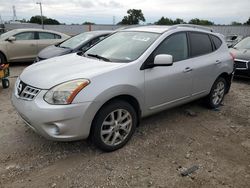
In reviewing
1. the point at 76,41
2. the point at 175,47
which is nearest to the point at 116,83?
the point at 175,47

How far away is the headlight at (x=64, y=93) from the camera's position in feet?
9.65

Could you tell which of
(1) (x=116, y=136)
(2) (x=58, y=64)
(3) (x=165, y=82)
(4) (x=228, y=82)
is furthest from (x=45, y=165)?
(4) (x=228, y=82)

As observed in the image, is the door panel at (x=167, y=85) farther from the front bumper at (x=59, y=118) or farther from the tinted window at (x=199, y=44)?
the front bumper at (x=59, y=118)

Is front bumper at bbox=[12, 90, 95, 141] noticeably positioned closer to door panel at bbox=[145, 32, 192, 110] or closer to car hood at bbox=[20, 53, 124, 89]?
car hood at bbox=[20, 53, 124, 89]

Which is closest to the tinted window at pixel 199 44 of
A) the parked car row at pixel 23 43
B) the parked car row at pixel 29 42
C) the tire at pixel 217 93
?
the tire at pixel 217 93

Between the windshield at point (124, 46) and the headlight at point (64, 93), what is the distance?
0.90m

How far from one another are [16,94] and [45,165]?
3.37 feet

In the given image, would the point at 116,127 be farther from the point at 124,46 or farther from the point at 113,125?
the point at 124,46

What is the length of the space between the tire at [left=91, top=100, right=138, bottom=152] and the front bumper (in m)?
0.16

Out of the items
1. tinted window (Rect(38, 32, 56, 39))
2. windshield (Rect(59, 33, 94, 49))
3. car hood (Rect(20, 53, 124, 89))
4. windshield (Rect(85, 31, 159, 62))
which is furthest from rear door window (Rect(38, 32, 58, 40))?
car hood (Rect(20, 53, 124, 89))

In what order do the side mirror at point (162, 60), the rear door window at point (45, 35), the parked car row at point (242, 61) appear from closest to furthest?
the side mirror at point (162, 60)
the parked car row at point (242, 61)
the rear door window at point (45, 35)

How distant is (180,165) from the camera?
3266 mm

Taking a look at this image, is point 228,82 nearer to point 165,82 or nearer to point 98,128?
point 165,82

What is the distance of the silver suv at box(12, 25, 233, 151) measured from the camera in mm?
2984
